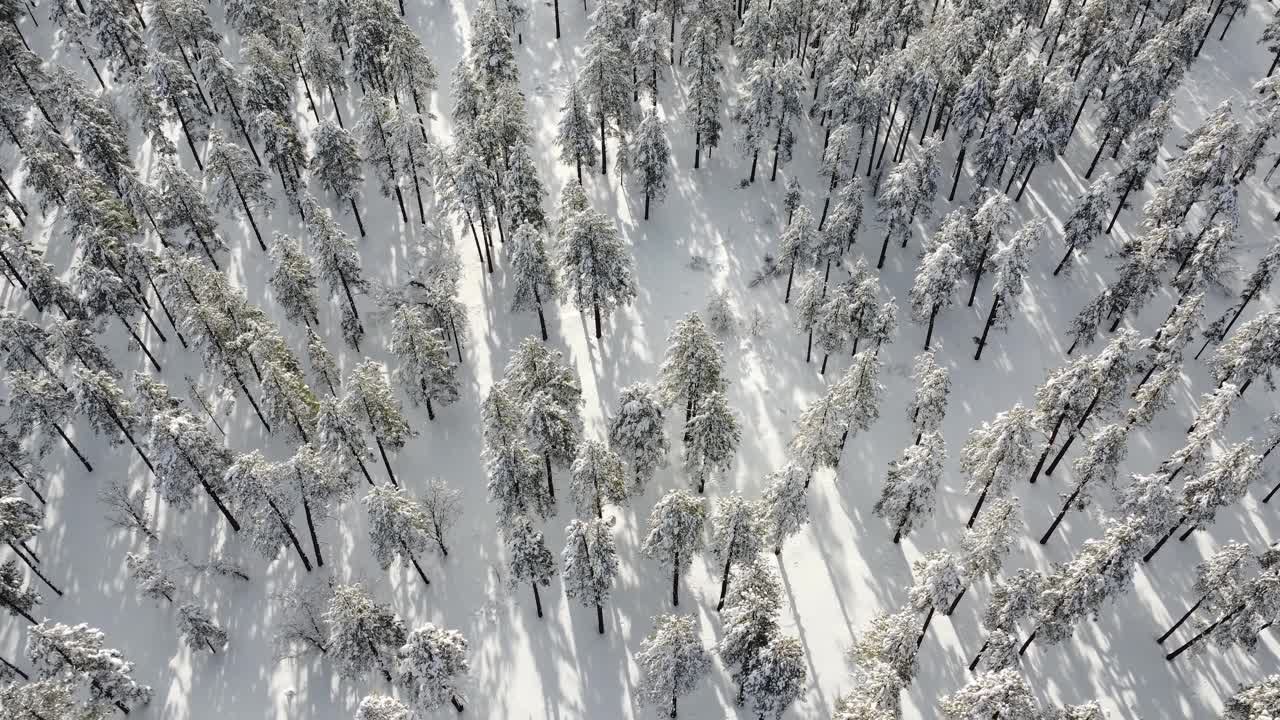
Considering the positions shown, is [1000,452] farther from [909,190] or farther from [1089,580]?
[909,190]

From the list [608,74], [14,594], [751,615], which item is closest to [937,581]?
[751,615]

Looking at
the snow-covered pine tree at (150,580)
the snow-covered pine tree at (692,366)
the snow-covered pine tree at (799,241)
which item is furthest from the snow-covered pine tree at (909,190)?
the snow-covered pine tree at (150,580)

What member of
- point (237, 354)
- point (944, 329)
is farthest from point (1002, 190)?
point (237, 354)

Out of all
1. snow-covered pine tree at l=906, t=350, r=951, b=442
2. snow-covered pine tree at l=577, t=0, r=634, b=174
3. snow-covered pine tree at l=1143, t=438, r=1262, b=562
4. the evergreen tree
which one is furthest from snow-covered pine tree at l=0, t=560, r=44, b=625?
snow-covered pine tree at l=1143, t=438, r=1262, b=562

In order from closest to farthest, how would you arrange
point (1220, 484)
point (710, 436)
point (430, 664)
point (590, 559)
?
point (430, 664)
point (590, 559)
point (1220, 484)
point (710, 436)

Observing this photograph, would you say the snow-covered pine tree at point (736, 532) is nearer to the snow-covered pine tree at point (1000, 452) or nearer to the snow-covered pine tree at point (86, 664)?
the snow-covered pine tree at point (1000, 452)

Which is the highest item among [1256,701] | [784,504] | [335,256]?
[335,256]

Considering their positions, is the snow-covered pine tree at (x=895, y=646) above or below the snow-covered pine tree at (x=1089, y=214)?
below
